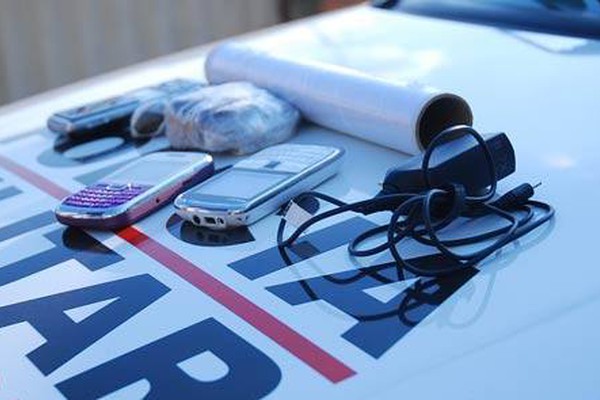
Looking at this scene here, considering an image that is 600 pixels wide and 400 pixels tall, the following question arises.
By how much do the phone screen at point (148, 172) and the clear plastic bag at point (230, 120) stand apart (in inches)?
3.1

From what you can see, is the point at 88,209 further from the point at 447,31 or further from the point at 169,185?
the point at 447,31

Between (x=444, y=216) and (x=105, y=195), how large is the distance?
0.37m

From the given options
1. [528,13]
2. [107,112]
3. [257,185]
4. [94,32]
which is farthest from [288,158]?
[94,32]

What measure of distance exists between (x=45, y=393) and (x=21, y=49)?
7.63 feet

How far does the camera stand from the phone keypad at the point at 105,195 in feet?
3.20

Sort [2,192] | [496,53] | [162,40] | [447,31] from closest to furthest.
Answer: [2,192] < [496,53] < [447,31] < [162,40]

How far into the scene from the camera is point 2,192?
1.10m

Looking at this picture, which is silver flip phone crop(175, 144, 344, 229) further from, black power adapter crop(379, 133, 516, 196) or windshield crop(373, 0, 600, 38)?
windshield crop(373, 0, 600, 38)

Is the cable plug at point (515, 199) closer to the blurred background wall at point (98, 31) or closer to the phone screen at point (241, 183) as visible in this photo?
the phone screen at point (241, 183)

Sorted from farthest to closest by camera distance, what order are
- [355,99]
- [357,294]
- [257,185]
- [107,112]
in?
1. [107,112]
2. [355,99]
3. [257,185]
4. [357,294]

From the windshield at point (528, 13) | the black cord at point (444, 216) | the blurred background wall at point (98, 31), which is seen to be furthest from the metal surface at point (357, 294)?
the blurred background wall at point (98, 31)

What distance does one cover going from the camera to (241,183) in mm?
967

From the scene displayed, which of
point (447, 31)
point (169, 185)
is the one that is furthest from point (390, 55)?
point (169, 185)

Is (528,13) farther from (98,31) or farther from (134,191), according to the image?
(98,31)
